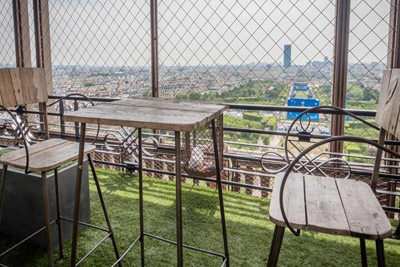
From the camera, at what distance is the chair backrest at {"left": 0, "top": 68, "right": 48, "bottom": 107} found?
6.35 feet

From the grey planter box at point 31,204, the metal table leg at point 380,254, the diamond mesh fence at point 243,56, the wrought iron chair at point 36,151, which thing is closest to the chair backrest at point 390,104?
the metal table leg at point 380,254

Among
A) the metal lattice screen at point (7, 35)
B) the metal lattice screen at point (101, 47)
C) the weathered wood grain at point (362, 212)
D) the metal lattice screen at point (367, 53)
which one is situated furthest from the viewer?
the metal lattice screen at point (7, 35)

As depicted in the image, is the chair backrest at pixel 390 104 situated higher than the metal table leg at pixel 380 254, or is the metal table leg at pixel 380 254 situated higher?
the chair backrest at pixel 390 104

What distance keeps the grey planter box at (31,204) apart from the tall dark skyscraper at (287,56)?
186 centimetres

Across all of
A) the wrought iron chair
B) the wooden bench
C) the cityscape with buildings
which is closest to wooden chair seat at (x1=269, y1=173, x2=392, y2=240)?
the wooden bench

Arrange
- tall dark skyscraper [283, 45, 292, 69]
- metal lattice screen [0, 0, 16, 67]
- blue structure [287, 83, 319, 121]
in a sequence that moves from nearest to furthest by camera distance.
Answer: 1. blue structure [287, 83, 319, 121]
2. tall dark skyscraper [283, 45, 292, 69]
3. metal lattice screen [0, 0, 16, 67]

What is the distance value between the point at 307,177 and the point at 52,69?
3392 millimetres

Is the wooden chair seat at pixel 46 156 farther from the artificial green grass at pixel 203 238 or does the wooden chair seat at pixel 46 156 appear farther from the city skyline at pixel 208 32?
the city skyline at pixel 208 32

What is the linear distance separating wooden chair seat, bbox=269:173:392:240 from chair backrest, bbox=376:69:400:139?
11.9 inches

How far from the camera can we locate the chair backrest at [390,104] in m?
1.38

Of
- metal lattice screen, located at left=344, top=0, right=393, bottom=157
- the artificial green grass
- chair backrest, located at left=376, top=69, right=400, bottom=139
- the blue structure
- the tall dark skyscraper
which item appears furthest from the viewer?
the tall dark skyscraper

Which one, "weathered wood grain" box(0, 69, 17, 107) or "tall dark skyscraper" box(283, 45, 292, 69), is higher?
"tall dark skyscraper" box(283, 45, 292, 69)

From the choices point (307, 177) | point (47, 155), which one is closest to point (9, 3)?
point (47, 155)

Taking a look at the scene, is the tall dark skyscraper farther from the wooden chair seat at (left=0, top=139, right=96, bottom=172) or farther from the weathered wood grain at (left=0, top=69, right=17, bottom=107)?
the weathered wood grain at (left=0, top=69, right=17, bottom=107)
